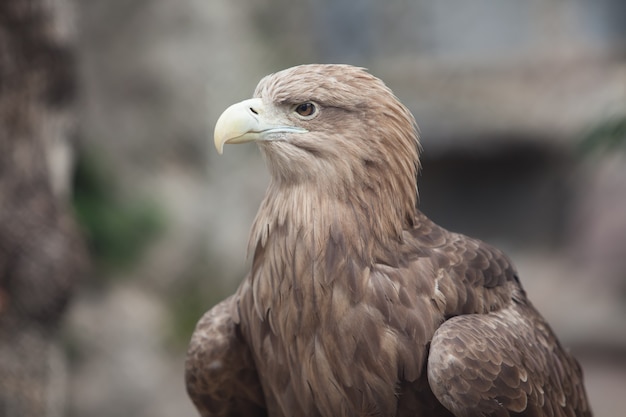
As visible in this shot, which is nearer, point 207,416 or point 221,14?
point 207,416

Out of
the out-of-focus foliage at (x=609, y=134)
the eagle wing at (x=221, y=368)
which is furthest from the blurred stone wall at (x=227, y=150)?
the eagle wing at (x=221, y=368)

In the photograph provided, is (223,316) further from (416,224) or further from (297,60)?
(297,60)

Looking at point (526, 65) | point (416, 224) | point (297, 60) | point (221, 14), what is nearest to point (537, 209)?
point (526, 65)

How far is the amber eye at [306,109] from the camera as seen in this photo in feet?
9.82

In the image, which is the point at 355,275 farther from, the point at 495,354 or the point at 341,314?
the point at 495,354

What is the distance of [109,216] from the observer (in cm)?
705

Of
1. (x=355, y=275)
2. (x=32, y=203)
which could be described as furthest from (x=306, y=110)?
(x=32, y=203)

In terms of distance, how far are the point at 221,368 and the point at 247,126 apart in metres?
0.95

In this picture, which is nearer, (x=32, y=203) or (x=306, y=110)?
(x=306, y=110)

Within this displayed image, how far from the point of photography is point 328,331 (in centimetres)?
295

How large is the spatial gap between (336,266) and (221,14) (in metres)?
4.77

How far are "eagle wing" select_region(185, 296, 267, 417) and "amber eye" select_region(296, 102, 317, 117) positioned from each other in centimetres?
81

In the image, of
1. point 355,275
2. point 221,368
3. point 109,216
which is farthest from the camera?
point 109,216

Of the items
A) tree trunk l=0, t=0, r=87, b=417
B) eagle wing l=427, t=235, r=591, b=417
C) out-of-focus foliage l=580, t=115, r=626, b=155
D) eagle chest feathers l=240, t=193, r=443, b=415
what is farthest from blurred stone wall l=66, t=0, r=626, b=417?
eagle chest feathers l=240, t=193, r=443, b=415
